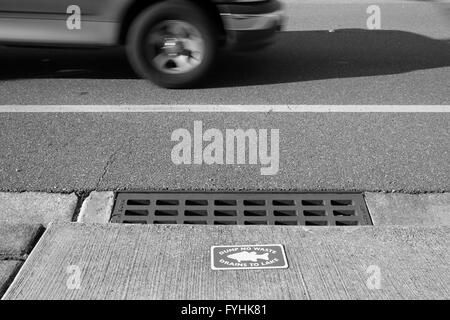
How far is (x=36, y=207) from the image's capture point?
13.8 feet

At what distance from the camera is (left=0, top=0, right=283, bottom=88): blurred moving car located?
617 centimetres

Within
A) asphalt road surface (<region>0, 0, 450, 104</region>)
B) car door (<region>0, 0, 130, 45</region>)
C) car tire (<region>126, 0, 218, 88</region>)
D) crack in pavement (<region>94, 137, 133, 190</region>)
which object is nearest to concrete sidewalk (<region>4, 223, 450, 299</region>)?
crack in pavement (<region>94, 137, 133, 190</region>)

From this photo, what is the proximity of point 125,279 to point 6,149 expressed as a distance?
204cm

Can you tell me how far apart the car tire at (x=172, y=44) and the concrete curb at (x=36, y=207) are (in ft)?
7.33

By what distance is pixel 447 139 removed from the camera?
518 cm

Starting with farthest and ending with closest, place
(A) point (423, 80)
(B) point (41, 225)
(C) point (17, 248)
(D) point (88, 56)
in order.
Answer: (D) point (88, 56), (A) point (423, 80), (B) point (41, 225), (C) point (17, 248)

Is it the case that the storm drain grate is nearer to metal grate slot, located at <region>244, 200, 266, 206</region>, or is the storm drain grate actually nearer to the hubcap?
metal grate slot, located at <region>244, 200, 266, 206</region>

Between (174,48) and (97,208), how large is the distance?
250 cm

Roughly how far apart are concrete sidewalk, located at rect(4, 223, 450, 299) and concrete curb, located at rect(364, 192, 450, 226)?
0.18m

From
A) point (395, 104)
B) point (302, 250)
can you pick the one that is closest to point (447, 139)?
point (395, 104)

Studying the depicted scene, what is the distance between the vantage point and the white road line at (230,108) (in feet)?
18.8

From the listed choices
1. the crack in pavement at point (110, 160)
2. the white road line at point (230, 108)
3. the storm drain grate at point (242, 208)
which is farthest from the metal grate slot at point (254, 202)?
the white road line at point (230, 108)

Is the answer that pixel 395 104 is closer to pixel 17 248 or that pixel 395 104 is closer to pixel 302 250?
pixel 302 250

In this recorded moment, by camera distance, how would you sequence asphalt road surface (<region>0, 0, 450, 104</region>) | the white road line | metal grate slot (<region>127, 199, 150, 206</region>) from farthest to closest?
asphalt road surface (<region>0, 0, 450, 104</region>) → the white road line → metal grate slot (<region>127, 199, 150, 206</region>)
